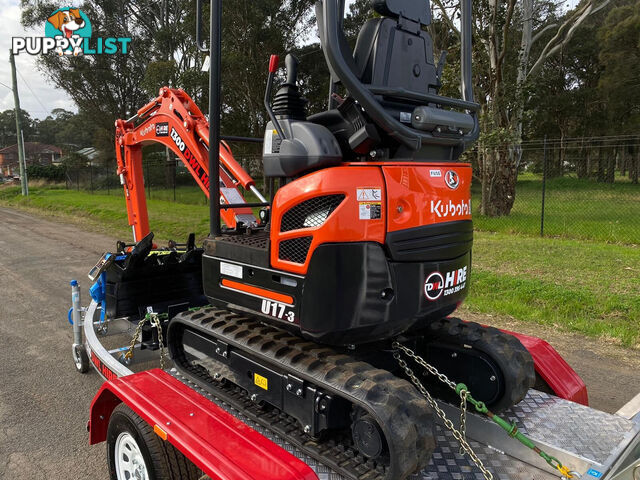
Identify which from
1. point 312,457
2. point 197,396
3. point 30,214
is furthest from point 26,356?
point 30,214

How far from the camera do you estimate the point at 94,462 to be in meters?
3.54

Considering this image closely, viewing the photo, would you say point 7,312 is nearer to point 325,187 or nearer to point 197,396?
point 197,396

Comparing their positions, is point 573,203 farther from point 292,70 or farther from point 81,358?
point 292,70

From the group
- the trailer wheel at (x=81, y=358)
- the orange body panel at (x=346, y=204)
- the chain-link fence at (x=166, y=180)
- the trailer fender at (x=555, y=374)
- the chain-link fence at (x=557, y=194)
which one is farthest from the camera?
the chain-link fence at (x=166, y=180)

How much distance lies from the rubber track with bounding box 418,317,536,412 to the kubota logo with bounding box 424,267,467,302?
0.30 metres

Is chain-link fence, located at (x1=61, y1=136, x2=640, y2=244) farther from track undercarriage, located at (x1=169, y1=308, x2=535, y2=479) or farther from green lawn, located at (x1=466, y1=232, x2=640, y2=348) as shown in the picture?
track undercarriage, located at (x1=169, y1=308, x2=535, y2=479)

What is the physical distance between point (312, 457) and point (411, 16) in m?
2.42

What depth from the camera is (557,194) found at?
20.4 m

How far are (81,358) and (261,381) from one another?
2.90m

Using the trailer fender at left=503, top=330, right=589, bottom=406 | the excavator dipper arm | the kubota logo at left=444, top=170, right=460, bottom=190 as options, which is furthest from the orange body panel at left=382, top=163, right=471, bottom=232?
the excavator dipper arm

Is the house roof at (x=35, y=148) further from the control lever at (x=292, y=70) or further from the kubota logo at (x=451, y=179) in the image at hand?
the kubota logo at (x=451, y=179)

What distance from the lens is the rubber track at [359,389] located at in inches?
84.6

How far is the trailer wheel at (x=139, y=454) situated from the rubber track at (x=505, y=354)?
165 cm

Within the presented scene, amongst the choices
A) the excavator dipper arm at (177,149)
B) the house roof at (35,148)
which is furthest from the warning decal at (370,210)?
the house roof at (35,148)
